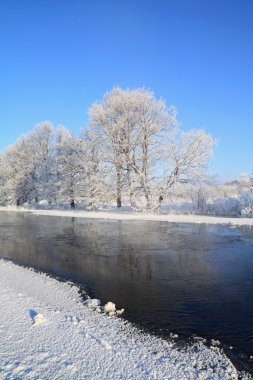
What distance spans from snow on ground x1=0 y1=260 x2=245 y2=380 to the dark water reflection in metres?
0.67

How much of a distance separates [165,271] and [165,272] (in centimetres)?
12

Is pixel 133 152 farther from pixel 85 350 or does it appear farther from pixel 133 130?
pixel 85 350

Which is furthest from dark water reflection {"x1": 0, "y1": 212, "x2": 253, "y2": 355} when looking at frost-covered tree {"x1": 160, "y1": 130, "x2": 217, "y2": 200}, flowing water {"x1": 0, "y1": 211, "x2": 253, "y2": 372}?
frost-covered tree {"x1": 160, "y1": 130, "x2": 217, "y2": 200}

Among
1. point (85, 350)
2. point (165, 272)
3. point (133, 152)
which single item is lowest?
point (85, 350)

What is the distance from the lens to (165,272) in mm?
9773

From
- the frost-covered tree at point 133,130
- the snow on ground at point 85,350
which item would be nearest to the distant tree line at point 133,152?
the frost-covered tree at point 133,130

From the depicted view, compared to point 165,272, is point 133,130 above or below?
above

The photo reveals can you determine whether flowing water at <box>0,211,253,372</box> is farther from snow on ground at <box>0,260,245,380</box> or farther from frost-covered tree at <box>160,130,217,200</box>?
frost-covered tree at <box>160,130,217,200</box>

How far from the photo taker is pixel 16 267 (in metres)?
10.2

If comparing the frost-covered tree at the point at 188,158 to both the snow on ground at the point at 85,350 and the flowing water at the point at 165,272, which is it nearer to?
the flowing water at the point at 165,272

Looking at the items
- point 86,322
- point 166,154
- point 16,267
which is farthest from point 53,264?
point 166,154

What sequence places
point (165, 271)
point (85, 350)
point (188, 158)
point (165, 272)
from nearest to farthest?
point (85, 350) < point (165, 272) < point (165, 271) < point (188, 158)

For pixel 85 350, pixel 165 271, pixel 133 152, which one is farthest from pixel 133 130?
pixel 85 350

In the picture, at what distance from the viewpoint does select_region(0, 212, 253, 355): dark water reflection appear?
246 inches
